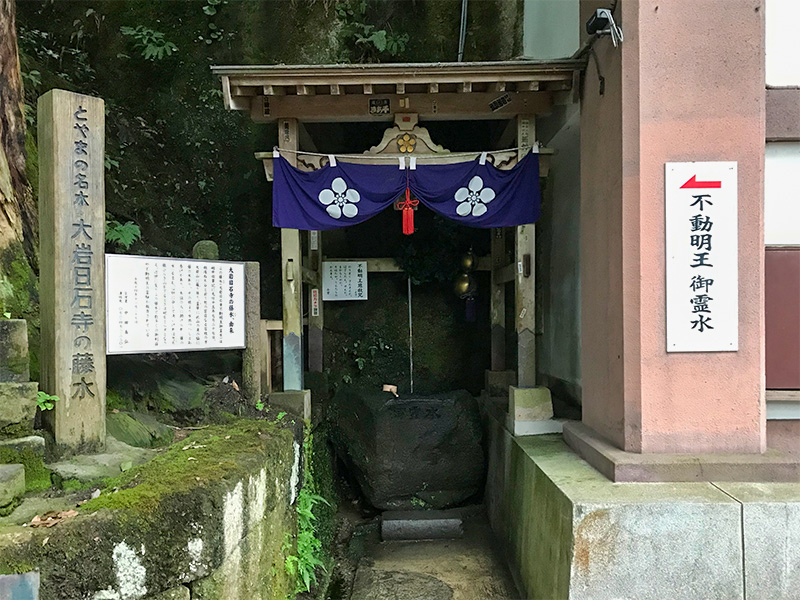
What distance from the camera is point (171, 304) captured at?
452 cm

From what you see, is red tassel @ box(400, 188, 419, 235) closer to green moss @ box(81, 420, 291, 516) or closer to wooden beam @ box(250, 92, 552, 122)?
wooden beam @ box(250, 92, 552, 122)

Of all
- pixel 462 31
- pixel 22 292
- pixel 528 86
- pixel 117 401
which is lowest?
pixel 117 401

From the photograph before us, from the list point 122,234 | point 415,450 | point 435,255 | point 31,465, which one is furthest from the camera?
point 435,255

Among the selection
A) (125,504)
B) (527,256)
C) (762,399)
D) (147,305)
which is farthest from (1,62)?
(762,399)

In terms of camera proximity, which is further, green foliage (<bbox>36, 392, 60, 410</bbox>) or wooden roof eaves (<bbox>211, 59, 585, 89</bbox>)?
wooden roof eaves (<bbox>211, 59, 585, 89</bbox>)

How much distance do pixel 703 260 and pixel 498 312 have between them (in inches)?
172

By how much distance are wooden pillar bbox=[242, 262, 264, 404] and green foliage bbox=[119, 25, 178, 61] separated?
5.28m

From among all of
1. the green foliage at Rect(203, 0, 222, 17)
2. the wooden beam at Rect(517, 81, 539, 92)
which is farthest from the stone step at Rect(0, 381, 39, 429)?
the green foliage at Rect(203, 0, 222, 17)

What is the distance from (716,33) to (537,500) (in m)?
4.20

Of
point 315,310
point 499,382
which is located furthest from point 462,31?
point 499,382

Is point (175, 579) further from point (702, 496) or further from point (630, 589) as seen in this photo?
point (702, 496)

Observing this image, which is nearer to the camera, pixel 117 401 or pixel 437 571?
pixel 117 401

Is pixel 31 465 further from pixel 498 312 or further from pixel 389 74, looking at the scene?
pixel 498 312

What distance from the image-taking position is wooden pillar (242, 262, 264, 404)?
5.35 meters
